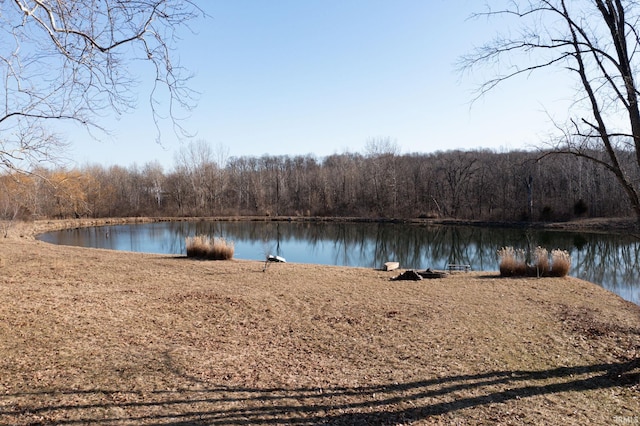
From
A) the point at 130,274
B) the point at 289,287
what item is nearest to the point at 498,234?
the point at 289,287

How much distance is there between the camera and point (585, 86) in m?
4.94

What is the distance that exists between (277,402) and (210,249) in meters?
11.0

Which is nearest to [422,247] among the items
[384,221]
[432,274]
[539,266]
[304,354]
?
[539,266]

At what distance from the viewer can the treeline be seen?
139 feet

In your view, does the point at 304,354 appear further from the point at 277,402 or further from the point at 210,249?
the point at 210,249

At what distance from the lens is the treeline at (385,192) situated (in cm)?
4228

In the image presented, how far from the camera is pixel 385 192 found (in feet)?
164

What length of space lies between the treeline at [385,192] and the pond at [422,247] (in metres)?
11.9

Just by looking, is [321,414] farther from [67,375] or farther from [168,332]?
[168,332]

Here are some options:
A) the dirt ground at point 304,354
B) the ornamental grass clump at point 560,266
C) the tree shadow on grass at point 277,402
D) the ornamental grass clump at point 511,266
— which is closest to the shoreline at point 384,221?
the ornamental grass clump at point 560,266

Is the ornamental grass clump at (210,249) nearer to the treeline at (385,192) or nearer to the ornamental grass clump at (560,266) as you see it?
the ornamental grass clump at (560,266)

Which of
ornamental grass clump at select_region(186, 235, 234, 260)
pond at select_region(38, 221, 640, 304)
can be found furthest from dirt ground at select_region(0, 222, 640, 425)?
pond at select_region(38, 221, 640, 304)

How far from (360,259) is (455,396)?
1538 cm

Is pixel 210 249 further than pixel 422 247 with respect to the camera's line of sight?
No
